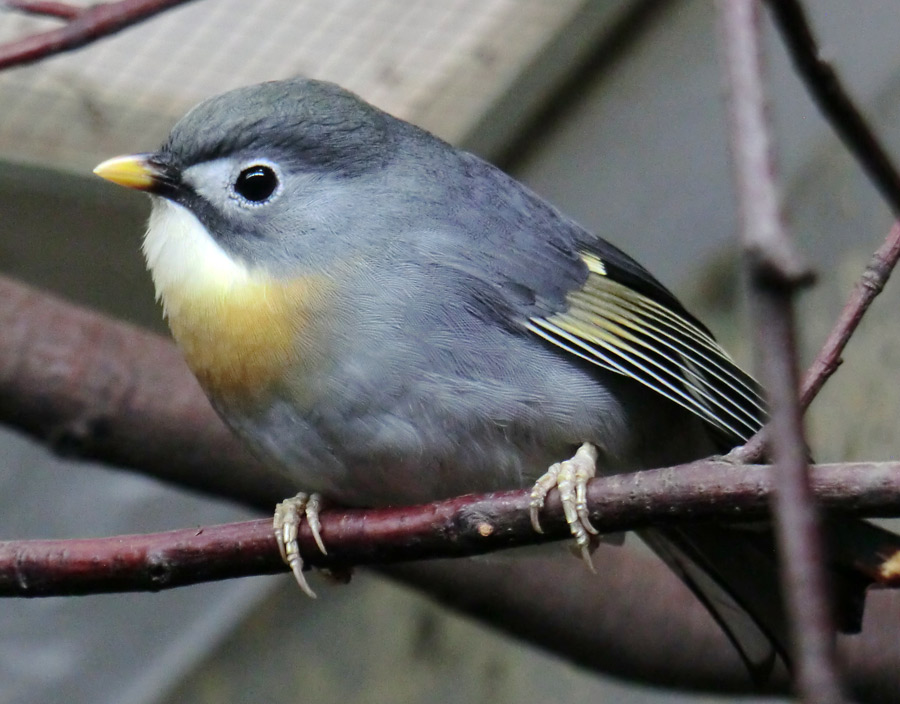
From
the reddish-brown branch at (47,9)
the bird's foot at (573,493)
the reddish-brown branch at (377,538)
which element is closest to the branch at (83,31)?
the reddish-brown branch at (47,9)

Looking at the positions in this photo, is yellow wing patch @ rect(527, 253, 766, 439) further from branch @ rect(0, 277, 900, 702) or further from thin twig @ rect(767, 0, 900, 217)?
thin twig @ rect(767, 0, 900, 217)

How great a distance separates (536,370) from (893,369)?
5.41 feet

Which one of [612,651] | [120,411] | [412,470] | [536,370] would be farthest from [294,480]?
[612,651]

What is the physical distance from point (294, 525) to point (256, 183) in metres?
0.54

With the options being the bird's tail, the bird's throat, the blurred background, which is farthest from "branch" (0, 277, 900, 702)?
the bird's throat

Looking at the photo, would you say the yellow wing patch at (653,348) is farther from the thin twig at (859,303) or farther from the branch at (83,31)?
the branch at (83,31)

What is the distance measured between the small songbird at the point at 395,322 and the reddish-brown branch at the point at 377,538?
0.08m

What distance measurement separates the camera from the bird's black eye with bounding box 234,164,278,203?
191 centimetres

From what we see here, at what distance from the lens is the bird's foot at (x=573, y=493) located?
4.90 ft

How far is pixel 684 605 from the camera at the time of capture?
2551 mm

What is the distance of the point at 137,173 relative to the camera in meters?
1.89

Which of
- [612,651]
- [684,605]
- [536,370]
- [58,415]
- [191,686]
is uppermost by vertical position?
[536,370]

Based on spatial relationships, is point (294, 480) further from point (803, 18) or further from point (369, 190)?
point (803, 18)

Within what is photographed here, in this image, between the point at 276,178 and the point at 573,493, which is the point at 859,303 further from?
the point at 276,178
